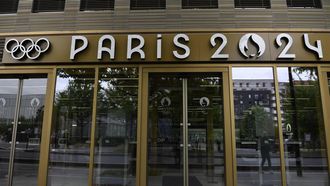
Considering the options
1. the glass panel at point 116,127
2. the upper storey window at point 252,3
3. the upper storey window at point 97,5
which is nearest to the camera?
the glass panel at point 116,127

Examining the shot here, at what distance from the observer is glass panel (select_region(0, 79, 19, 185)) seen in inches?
302

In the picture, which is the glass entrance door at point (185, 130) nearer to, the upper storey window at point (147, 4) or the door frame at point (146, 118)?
the door frame at point (146, 118)

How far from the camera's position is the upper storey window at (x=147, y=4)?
788cm

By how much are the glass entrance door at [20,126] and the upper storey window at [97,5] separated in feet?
6.82

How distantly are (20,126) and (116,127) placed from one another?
249cm

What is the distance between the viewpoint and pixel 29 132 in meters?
7.68

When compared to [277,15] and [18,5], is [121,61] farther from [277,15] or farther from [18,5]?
[277,15]

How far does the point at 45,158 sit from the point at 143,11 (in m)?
4.29

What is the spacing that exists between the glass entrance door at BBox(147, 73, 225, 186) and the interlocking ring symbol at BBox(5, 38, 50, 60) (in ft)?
9.27

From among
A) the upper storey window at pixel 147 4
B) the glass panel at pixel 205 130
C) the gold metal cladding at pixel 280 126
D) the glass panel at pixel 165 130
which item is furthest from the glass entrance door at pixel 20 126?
the gold metal cladding at pixel 280 126

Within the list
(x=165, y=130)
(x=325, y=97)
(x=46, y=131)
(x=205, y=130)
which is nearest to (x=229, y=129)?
(x=205, y=130)

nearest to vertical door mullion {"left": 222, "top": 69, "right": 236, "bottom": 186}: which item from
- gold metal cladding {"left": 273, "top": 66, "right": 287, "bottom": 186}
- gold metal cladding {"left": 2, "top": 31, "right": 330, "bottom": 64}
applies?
gold metal cladding {"left": 2, "top": 31, "right": 330, "bottom": 64}

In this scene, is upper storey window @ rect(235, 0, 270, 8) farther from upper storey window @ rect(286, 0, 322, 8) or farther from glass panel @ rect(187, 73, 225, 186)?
glass panel @ rect(187, 73, 225, 186)

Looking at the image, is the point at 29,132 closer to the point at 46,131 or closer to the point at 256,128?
the point at 46,131
